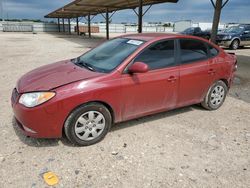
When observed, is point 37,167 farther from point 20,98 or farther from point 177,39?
point 177,39

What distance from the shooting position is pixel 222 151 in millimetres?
3230

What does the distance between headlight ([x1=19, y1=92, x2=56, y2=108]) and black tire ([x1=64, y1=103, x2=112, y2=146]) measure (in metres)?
0.38

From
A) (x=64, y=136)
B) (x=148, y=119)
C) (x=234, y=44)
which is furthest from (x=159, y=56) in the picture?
(x=234, y=44)

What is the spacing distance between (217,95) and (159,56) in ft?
5.58

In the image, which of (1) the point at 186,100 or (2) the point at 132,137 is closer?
(2) the point at 132,137

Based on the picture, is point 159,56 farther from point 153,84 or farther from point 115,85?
point 115,85

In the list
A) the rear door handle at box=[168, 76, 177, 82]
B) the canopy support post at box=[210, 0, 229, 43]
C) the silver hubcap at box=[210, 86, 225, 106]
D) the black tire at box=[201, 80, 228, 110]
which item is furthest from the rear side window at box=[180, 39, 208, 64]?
the canopy support post at box=[210, 0, 229, 43]

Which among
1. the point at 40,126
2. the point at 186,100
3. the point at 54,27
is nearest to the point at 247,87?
the point at 186,100

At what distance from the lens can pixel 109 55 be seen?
12.4ft

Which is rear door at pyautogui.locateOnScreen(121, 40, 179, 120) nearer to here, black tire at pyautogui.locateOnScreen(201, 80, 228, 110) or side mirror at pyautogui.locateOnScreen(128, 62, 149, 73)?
side mirror at pyautogui.locateOnScreen(128, 62, 149, 73)

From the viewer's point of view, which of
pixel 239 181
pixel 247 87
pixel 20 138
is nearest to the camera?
pixel 239 181

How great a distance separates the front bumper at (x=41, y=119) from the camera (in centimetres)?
293

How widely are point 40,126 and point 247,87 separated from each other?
5715 millimetres

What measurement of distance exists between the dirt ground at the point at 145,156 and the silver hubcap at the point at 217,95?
1.38 feet
